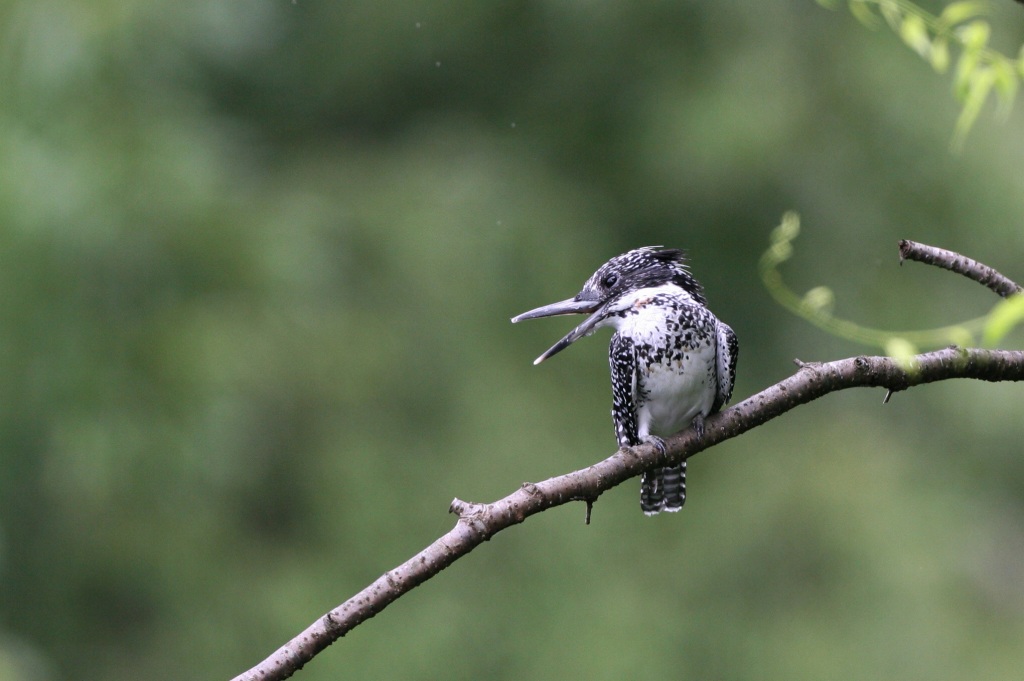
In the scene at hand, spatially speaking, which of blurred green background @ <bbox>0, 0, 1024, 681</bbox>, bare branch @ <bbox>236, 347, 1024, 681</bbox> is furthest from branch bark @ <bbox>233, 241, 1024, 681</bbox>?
blurred green background @ <bbox>0, 0, 1024, 681</bbox>

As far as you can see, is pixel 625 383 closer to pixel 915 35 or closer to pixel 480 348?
pixel 915 35

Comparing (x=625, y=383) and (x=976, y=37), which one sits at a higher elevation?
(x=976, y=37)

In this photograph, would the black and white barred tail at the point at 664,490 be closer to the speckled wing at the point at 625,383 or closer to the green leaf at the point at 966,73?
the speckled wing at the point at 625,383

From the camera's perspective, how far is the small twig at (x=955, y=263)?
5.82 feet

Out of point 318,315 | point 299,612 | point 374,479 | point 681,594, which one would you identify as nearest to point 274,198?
point 318,315

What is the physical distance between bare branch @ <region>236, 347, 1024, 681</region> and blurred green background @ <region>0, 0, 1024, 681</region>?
3.15 metres

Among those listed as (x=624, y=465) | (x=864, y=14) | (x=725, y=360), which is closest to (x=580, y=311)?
(x=725, y=360)

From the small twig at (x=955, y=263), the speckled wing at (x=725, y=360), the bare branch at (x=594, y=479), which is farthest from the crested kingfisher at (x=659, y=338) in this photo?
the small twig at (x=955, y=263)

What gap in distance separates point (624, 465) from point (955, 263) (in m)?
0.62

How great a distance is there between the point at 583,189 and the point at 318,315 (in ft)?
5.27

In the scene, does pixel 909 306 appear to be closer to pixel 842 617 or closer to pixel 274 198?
pixel 842 617

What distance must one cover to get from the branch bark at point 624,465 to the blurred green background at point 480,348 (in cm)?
315

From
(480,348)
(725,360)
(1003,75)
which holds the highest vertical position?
(1003,75)

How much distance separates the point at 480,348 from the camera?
577cm
